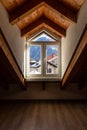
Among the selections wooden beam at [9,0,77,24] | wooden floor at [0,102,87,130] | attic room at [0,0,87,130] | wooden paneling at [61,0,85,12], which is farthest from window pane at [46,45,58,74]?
wooden paneling at [61,0,85,12]

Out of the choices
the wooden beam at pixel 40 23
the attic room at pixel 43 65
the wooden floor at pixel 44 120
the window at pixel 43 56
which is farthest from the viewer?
the window at pixel 43 56

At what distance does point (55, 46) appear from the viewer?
7238mm

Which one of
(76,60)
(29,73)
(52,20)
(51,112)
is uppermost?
(52,20)

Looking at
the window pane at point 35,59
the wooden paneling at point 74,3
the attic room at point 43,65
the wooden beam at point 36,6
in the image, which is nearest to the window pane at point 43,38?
the attic room at point 43,65

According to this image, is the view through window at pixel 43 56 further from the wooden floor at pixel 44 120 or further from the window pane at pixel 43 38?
the wooden floor at pixel 44 120

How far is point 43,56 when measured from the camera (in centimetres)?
718

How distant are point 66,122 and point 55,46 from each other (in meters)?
3.46

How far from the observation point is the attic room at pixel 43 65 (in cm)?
404

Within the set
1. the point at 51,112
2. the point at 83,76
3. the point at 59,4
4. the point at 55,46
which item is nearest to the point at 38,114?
the point at 51,112

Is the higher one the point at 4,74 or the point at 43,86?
the point at 4,74

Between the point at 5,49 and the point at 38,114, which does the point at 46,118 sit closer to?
the point at 38,114

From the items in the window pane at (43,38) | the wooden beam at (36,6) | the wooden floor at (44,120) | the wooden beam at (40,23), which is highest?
the wooden beam at (36,6)

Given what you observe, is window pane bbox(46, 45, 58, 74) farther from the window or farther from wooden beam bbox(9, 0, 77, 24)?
wooden beam bbox(9, 0, 77, 24)

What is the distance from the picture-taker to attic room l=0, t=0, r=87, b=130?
4039 mm
